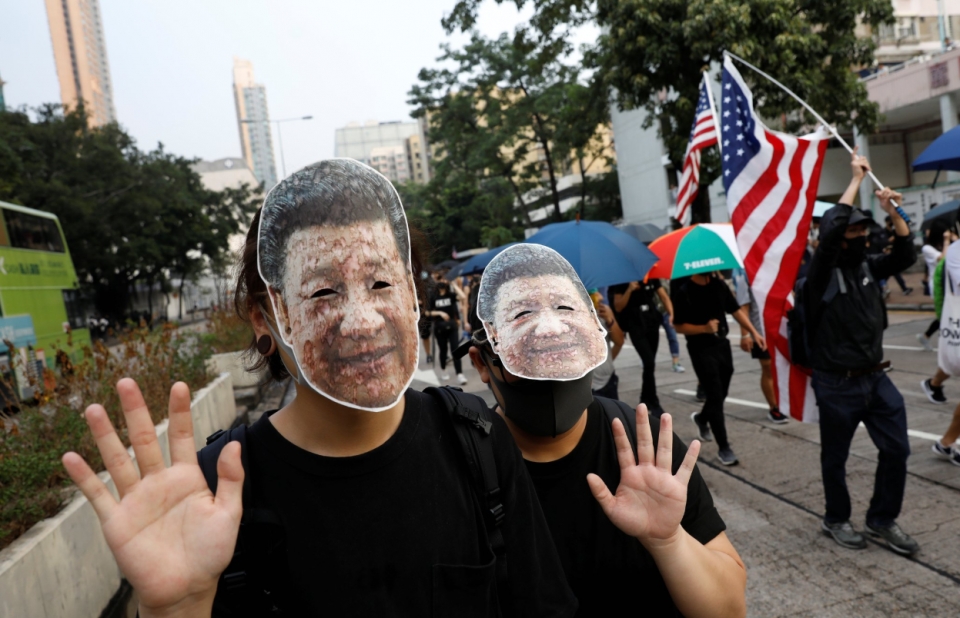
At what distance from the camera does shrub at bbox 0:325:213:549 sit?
305 centimetres

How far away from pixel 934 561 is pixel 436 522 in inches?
135

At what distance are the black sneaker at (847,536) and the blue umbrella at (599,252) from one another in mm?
2273

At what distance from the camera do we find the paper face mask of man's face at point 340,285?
50.1 inches

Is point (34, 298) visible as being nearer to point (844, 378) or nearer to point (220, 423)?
point (220, 423)

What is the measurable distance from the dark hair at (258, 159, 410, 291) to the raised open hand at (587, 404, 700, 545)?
2.66ft

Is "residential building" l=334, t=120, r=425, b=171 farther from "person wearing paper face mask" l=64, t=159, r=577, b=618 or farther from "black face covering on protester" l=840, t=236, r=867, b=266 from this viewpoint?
"person wearing paper face mask" l=64, t=159, r=577, b=618

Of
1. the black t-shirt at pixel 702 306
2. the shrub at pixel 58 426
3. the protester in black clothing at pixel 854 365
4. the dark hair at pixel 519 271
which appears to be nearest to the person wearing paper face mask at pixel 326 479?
the dark hair at pixel 519 271

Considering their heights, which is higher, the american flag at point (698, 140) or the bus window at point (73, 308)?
the american flag at point (698, 140)

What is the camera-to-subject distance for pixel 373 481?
1.37m

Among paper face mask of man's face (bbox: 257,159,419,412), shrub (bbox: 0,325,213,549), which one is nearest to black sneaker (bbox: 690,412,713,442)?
shrub (bbox: 0,325,213,549)

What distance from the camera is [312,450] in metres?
1.38

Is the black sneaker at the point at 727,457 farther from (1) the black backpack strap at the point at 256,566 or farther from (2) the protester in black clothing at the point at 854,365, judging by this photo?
(1) the black backpack strap at the point at 256,566

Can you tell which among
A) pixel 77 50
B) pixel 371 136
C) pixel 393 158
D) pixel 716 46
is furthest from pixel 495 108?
pixel 393 158

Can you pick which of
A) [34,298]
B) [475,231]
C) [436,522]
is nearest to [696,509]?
[436,522]
